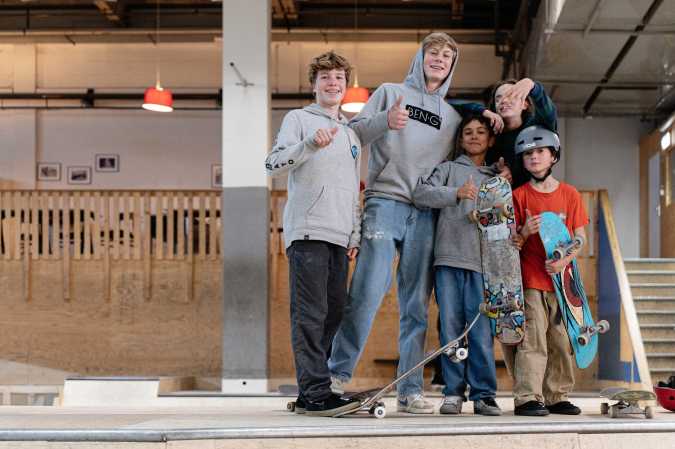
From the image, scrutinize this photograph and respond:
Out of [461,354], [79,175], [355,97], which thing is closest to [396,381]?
[461,354]

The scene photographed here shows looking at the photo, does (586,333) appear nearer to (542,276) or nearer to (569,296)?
(569,296)

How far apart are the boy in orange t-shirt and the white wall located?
1266cm

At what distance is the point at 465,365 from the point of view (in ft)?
12.7

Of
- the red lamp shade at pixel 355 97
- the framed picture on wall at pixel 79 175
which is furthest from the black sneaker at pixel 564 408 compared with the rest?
the framed picture on wall at pixel 79 175

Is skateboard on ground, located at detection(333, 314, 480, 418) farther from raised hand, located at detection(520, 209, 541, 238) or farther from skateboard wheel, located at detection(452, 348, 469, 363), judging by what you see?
raised hand, located at detection(520, 209, 541, 238)

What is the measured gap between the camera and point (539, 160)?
3.88 metres

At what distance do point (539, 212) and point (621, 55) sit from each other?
8.24m

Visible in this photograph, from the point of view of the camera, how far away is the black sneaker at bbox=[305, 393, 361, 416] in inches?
134

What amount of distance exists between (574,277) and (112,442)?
7.19ft

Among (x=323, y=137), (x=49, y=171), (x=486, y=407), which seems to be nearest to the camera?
(x=323, y=137)

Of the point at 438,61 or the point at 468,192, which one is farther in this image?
the point at 438,61

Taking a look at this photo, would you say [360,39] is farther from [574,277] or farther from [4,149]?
[574,277]

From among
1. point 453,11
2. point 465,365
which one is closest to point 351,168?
point 465,365

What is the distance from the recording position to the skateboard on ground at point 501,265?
144 inches
